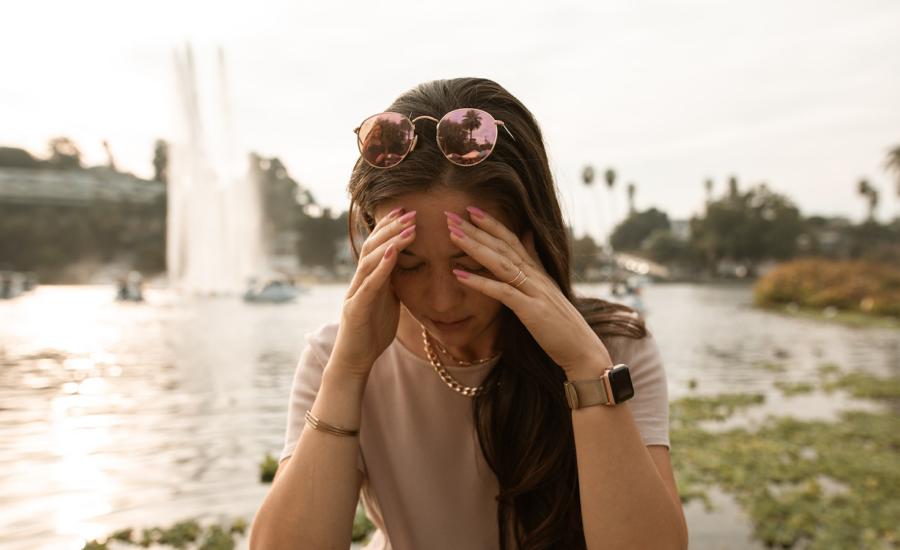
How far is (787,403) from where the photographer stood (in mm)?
7219

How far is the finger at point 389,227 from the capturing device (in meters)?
1.60

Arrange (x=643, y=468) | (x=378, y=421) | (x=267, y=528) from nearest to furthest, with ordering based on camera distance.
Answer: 1. (x=643, y=468)
2. (x=267, y=528)
3. (x=378, y=421)

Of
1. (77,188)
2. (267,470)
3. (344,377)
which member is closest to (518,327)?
(344,377)

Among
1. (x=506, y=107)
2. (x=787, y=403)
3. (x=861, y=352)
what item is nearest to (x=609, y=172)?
(x=861, y=352)

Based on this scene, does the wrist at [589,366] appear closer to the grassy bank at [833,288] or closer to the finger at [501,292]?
the finger at [501,292]

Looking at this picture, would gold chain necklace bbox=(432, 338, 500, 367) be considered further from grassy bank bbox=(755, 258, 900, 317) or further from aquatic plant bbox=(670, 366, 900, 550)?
grassy bank bbox=(755, 258, 900, 317)

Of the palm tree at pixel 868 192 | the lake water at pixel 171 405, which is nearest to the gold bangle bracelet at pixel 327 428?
the lake water at pixel 171 405

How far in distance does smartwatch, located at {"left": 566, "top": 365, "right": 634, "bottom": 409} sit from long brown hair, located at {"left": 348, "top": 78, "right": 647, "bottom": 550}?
209mm

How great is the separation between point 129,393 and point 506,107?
25.2 feet

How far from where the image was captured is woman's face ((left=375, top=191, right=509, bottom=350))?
63.9 inches

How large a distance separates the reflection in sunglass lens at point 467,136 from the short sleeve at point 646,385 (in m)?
0.70

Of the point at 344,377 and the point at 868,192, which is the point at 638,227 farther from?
the point at 344,377

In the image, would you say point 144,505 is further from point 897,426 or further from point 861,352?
point 861,352

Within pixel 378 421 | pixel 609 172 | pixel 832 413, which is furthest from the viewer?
pixel 609 172
